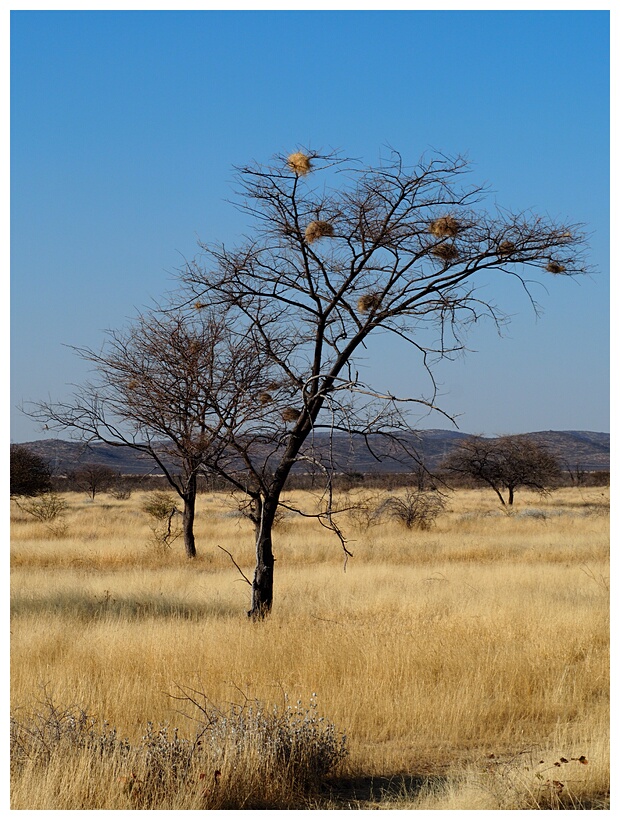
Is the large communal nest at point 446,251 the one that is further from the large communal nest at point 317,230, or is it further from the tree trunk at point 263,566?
the tree trunk at point 263,566

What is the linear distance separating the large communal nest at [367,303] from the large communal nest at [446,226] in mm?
1347

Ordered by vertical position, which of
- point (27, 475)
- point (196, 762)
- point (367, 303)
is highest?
point (367, 303)

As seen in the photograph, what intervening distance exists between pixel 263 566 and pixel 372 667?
2.64 m

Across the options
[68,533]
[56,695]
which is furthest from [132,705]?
[68,533]

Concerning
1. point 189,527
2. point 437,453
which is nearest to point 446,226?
point 189,527

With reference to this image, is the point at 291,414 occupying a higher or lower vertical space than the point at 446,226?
lower

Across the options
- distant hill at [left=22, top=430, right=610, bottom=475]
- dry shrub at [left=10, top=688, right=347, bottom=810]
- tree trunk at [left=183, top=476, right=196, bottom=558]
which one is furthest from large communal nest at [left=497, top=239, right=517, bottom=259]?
distant hill at [left=22, top=430, right=610, bottom=475]

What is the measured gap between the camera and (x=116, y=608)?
12188mm

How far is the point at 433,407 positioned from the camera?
8484 mm

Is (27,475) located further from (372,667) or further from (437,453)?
(437,453)

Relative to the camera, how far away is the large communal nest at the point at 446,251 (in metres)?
8.91

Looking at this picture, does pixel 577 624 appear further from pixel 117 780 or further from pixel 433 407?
pixel 117 780

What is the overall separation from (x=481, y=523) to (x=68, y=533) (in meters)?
14.8

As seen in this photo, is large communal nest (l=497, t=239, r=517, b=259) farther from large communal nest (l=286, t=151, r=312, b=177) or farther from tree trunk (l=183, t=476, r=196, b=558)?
tree trunk (l=183, t=476, r=196, b=558)
